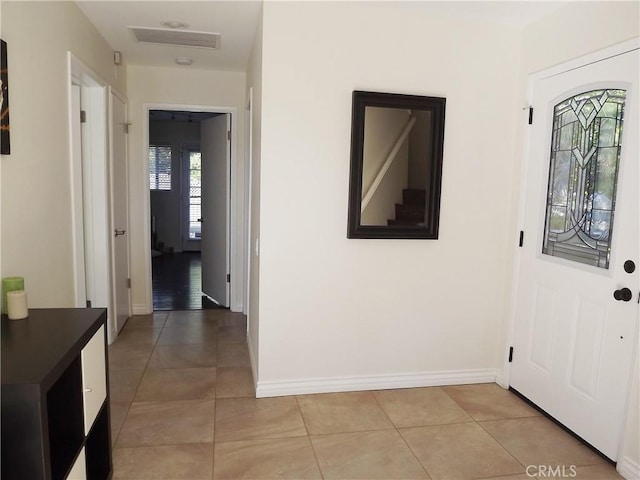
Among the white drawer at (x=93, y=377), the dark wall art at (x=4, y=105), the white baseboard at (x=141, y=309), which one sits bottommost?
the white baseboard at (x=141, y=309)

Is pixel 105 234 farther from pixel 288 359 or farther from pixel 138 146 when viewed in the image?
pixel 288 359

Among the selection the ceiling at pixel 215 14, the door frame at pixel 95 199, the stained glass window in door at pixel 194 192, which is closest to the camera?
the ceiling at pixel 215 14

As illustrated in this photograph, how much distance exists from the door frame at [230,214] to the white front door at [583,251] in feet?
9.20

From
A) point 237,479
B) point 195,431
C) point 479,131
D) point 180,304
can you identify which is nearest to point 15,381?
point 237,479

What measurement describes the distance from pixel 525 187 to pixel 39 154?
2817 mm

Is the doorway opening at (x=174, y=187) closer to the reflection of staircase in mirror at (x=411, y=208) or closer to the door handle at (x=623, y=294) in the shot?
the reflection of staircase in mirror at (x=411, y=208)

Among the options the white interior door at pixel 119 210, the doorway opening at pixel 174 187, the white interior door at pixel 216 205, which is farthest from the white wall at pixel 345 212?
the doorway opening at pixel 174 187

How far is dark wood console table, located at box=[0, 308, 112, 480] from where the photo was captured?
52.0 inches

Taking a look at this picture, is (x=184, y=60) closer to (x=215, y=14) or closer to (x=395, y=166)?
(x=215, y=14)

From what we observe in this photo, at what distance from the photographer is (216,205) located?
498 centimetres

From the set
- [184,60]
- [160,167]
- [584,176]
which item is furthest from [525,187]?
[160,167]

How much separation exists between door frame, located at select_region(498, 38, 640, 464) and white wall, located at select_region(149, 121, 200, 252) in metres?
6.72

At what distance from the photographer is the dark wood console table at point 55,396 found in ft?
4.33

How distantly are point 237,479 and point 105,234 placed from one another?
2.35 meters
